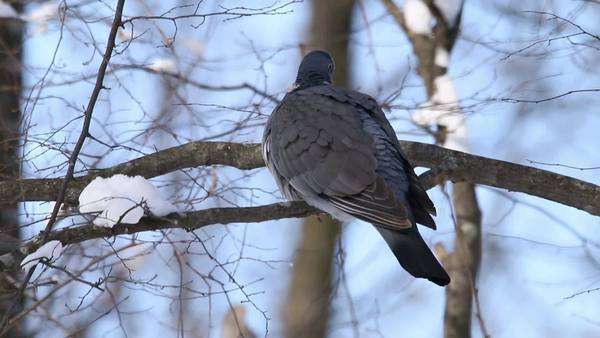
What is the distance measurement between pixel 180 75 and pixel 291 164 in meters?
1.28

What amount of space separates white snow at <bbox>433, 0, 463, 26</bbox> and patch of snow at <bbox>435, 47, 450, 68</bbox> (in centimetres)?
29

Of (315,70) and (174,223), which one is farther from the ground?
(315,70)

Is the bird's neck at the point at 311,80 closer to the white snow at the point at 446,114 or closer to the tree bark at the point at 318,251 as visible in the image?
the white snow at the point at 446,114

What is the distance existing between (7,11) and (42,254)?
11.9 feet

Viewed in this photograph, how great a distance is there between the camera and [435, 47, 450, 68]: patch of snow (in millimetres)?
6181

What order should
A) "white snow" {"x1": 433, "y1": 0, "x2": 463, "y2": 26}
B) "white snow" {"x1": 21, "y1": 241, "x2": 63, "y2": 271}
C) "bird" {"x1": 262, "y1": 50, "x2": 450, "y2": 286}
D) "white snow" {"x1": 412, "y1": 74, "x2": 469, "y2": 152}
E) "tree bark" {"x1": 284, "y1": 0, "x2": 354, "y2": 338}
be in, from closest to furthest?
"white snow" {"x1": 21, "y1": 241, "x2": 63, "y2": 271} → "bird" {"x1": 262, "y1": 50, "x2": 450, "y2": 286} → "white snow" {"x1": 412, "y1": 74, "x2": 469, "y2": 152} → "white snow" {"x1": 433, "y1": 0, "x2": 463, "y2": 26} → "tree bark" {"x1": 284, "y1": 0, "x2": 354, "y2": 338}

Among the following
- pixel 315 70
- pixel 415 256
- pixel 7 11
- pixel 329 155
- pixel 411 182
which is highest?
pixel 7 11

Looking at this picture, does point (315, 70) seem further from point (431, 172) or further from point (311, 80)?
point (431, 172)

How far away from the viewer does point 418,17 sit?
6469 millimetres

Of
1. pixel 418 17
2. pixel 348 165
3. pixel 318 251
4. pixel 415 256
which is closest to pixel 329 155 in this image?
pixel 348 165

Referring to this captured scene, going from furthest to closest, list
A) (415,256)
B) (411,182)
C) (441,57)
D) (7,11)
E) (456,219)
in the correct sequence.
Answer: (7,11) → (441,57) → (456,219) → (411,182) → (415,256)

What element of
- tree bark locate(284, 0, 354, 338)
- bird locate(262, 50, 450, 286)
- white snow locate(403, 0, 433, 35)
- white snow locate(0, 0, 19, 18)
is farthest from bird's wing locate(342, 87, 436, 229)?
white snow locate(0, 0, 19, 18)

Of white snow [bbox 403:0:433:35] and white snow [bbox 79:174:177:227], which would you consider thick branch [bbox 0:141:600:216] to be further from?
white snow [bbox 403:0:433:35]

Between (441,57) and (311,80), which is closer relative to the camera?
(311,80)
